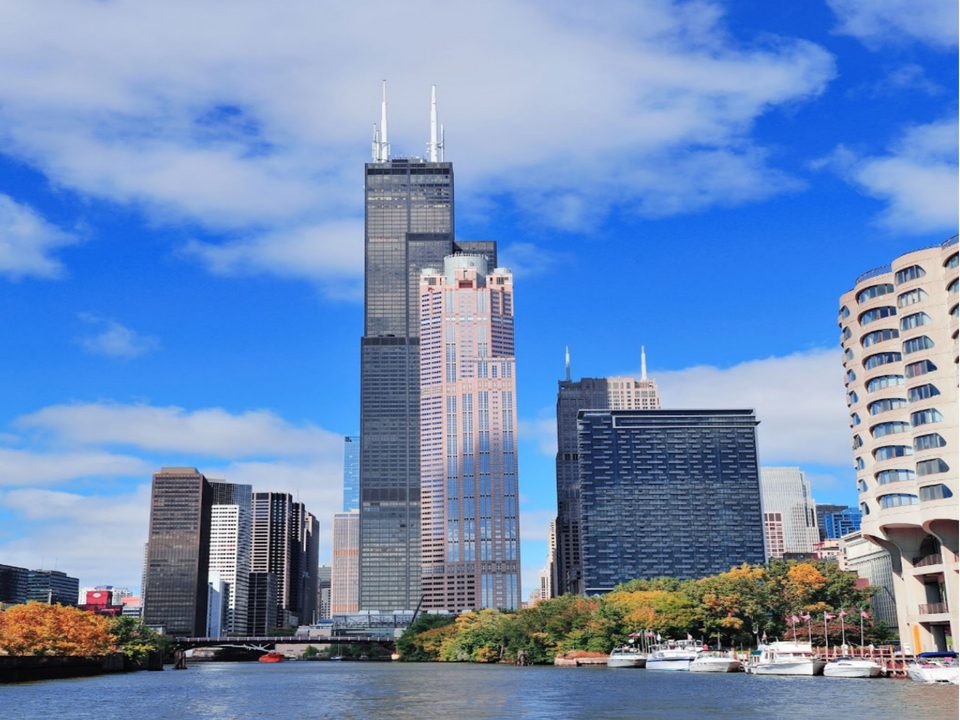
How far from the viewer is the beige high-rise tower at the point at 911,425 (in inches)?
5664

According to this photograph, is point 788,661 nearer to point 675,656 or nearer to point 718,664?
point 718,664

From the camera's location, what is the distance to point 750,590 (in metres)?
178

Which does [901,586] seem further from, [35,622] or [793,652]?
[35,622]

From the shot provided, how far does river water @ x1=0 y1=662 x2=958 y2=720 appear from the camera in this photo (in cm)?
8912

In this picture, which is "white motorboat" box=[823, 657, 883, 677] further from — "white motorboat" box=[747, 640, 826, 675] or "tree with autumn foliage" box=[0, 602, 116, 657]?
"tree with autumn foliage" box=[0, 602, 116, 657]

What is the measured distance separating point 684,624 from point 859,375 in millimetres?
59550

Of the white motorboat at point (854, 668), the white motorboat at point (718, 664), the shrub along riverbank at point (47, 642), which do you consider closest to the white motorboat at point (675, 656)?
the white motorboat at point (718, 664)

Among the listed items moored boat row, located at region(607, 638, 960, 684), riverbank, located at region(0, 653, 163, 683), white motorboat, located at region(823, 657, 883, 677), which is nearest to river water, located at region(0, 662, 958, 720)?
white motorboat, located at region(823, 657, 883, 677)

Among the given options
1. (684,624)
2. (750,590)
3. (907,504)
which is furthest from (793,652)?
(684,624)

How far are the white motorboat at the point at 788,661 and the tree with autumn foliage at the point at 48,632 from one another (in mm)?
106795

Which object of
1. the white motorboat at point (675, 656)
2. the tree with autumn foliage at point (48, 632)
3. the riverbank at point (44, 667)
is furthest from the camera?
the white motorboat at point (675, 656)

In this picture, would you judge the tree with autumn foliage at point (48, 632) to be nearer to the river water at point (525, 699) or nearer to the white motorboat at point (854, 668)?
the river water at point (525, 699)

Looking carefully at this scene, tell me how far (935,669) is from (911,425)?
4402 centimetres

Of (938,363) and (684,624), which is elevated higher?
(938,363)
